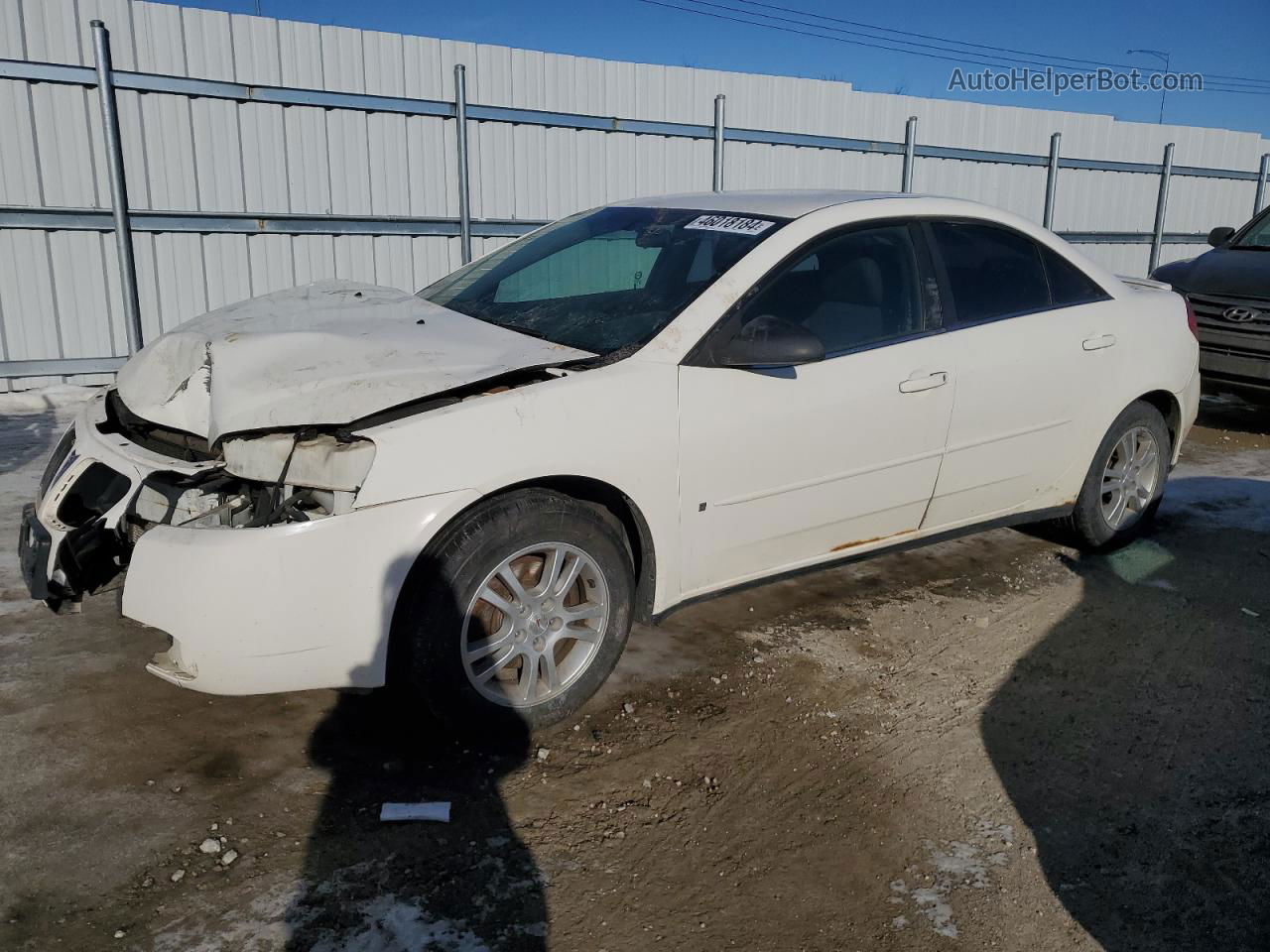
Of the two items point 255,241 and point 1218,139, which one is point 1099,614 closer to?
→ point 255,241

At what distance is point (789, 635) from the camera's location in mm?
4113

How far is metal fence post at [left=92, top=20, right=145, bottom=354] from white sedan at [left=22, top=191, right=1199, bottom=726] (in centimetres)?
434

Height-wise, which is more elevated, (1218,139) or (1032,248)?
(1218,139)

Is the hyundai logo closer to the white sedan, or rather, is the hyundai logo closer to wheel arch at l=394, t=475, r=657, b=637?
the white sedan

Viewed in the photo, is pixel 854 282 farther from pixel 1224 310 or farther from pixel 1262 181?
pixel 1262 181

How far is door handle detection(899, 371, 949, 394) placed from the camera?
388 centimetres

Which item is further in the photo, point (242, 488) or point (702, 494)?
point (702, 494)

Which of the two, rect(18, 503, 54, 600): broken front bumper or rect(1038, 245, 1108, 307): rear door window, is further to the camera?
rect(1038, 245, 1108, 307): rear door window

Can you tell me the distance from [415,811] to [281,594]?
694 millimetres

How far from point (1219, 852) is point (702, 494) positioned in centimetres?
176

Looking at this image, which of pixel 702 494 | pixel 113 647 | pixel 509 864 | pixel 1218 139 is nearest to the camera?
pixel 509 864

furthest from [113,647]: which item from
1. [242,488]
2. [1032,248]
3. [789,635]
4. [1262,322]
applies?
Answer: [1262,322]

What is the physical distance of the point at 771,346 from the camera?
3.39m

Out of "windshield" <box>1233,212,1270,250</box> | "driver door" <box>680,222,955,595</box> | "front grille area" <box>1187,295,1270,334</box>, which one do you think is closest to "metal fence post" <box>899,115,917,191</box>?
"windshield" <box>1233,212,1270,250</box>
